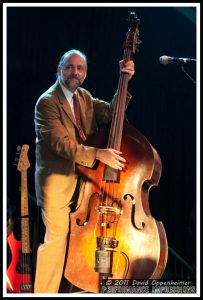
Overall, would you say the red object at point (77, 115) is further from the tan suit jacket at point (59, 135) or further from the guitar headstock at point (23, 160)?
the guitar headstock at point (23, 160)

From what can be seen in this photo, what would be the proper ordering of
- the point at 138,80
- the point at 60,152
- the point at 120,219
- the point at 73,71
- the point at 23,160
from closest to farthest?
1. the point at 120,219
2. the point at 60,152
3. the point at 73,71
4. the point at 23,160
5. the point at 138,80

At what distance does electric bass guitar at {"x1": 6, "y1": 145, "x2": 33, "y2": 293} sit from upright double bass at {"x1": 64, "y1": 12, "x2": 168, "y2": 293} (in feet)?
1.25

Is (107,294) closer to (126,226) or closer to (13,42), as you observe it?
(126,226)

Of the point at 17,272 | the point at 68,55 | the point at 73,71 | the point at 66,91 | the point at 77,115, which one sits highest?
the point at 68,55

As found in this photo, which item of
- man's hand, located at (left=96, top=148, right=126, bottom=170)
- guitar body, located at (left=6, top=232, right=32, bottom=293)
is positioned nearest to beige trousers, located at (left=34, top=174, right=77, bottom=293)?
guitar body, located at (left=6, top=232, right=32, bottom=293)

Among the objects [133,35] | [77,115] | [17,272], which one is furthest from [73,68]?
[17,272]

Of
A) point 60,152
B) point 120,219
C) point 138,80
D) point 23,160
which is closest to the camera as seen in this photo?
point 120,219

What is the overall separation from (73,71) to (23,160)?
0.71 metres

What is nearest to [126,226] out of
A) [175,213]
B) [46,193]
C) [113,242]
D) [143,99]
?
[113,242]

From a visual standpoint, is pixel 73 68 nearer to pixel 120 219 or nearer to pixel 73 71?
pixel 73 71

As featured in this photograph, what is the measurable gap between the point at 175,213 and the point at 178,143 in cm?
55

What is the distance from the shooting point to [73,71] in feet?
11.1

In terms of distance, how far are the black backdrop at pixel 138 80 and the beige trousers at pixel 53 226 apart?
0.42 metres

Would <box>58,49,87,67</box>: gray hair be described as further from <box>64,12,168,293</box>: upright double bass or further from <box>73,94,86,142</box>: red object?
<box>64,12,168,293</box>: upright double bass
